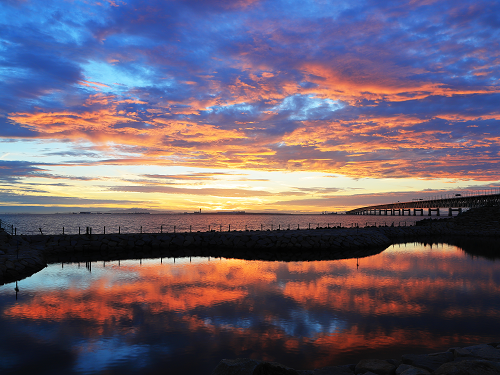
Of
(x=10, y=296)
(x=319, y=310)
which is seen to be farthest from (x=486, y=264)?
(x=10, y=296)

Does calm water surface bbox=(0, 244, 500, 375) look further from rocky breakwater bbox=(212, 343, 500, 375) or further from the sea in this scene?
rocky breakwater bbox=(212, 343, 500, 375)

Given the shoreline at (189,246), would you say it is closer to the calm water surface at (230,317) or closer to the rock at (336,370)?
the calm water surface at (230,317)

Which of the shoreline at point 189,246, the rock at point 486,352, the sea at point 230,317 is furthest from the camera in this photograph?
the shoreline at point 189,246

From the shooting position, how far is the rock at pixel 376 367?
785 centimetres

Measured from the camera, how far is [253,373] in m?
6.51

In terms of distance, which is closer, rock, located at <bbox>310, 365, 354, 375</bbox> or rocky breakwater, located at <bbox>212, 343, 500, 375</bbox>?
rocky breakwater, located at <bbox>212, 343, 500, 375</bbox>

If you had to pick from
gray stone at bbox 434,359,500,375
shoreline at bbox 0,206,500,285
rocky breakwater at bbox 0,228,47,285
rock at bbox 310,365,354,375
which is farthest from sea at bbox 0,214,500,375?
shoreline at bbox 0,206,500,285

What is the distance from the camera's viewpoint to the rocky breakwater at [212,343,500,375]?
671cm

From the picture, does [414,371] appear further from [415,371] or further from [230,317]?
[230,317]

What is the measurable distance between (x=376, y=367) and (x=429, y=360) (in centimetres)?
153

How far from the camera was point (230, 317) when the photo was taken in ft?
41.9

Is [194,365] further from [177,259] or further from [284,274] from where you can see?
[177,259]

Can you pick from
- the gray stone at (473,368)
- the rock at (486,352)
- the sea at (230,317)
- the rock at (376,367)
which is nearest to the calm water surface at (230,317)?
the sea at (230,317)

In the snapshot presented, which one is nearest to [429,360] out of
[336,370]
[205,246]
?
[336,370]
